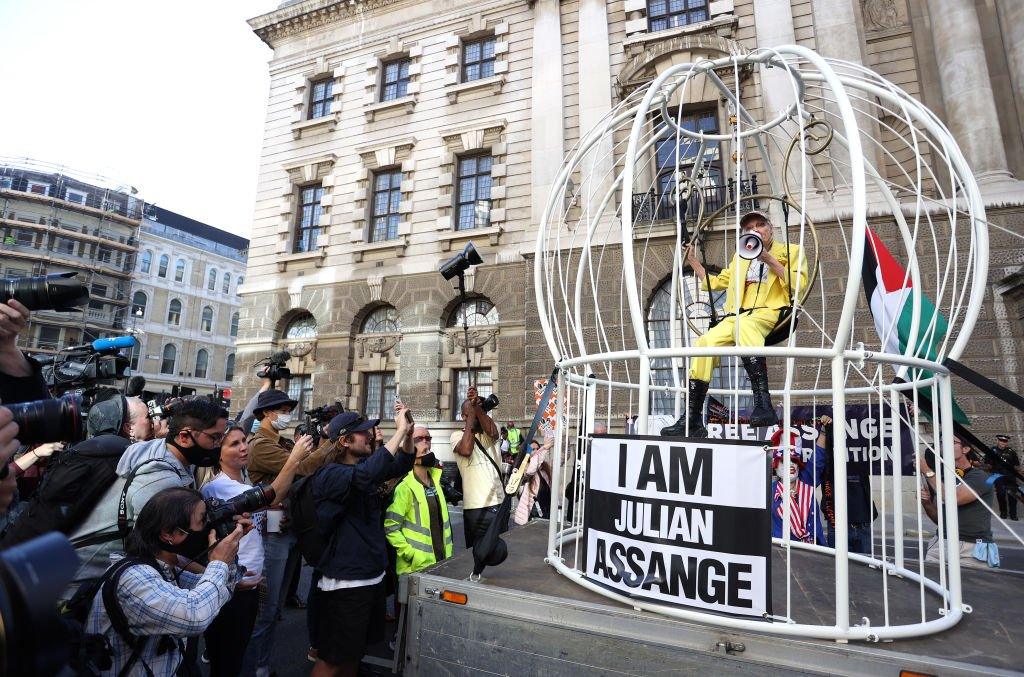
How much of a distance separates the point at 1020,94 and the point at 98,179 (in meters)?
57.6

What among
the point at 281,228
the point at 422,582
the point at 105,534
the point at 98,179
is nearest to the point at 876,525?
the point at 422,582

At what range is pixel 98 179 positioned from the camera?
43.2 metres

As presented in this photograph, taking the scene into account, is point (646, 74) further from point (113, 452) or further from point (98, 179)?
point (98, 179)

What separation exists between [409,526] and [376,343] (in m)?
12.1

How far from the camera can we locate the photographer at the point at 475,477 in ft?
17.5

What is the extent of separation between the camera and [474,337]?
1440 cm

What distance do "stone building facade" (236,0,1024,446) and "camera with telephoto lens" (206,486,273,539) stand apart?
10.2 metres

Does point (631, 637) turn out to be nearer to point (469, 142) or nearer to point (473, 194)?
point (473, 194)

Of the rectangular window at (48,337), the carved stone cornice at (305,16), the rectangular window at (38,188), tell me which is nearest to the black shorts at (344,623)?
the carved stone cornice at (305,16)

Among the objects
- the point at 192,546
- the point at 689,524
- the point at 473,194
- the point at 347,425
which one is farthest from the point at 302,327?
the point at 689,524

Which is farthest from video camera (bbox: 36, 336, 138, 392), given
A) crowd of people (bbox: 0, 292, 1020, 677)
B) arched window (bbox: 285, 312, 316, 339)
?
arched window (bbox: 285, 312, 316, 339)

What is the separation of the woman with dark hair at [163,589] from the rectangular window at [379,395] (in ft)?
42.9

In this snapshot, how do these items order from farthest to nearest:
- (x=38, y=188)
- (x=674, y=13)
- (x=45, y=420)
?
(x=38, y=188) < (x=674, y=13) < (x=45, y=420)

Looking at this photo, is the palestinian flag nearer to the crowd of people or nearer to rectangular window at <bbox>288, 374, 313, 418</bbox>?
the crowd of people
